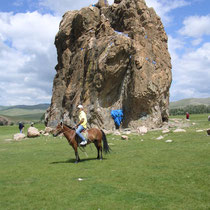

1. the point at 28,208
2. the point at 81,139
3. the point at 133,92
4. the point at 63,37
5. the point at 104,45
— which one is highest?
the point at 63,37

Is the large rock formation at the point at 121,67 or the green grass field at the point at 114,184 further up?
the large rock formation at the point at 121,67

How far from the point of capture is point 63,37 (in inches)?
1788

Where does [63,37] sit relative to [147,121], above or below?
above

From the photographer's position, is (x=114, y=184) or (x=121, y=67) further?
(x=121, y=67)

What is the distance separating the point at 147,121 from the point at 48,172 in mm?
21822

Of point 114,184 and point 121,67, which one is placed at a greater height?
point 121,67

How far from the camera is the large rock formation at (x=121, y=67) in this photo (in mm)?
32844

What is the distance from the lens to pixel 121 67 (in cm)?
3434

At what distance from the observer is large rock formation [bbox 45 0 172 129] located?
32.8 m

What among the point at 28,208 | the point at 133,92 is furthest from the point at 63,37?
the point at 28,208

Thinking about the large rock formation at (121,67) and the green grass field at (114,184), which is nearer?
the green grass field at (114,184)

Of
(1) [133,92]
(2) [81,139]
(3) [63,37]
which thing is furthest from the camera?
(3) [63,37]

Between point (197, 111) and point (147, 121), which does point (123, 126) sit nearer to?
point (147, 121)

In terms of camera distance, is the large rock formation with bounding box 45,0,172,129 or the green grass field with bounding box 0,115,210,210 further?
the large rock formation with bounding box 45,0,172,129
